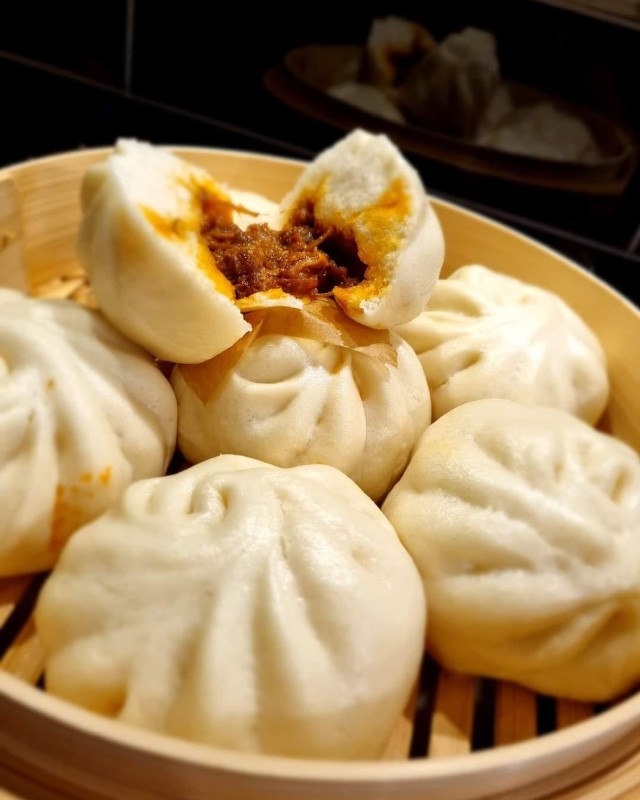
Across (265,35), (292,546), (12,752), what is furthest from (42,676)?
(265,35)

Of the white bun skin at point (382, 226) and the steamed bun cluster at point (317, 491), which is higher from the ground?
the white bun skin at point (382, 226)

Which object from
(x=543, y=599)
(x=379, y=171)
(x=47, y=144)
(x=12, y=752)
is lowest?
(x=47, y=144)

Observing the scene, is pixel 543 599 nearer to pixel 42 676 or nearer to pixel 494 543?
pixel 494 543

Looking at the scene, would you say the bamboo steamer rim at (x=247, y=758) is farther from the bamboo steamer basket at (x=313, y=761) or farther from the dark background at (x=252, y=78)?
the dark background at (x=252, y=78)

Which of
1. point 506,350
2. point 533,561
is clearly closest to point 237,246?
point 506,350

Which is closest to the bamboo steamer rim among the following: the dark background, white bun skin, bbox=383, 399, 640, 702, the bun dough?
white bun skin, bbox=383, 399, 640, 702

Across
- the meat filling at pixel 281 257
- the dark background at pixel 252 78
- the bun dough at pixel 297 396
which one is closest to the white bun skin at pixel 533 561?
the bun dough at pixel 297 396

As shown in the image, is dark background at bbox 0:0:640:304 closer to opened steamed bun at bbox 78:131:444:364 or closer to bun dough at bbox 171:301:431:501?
opened steamed bun at bbox 78:131:444:364
